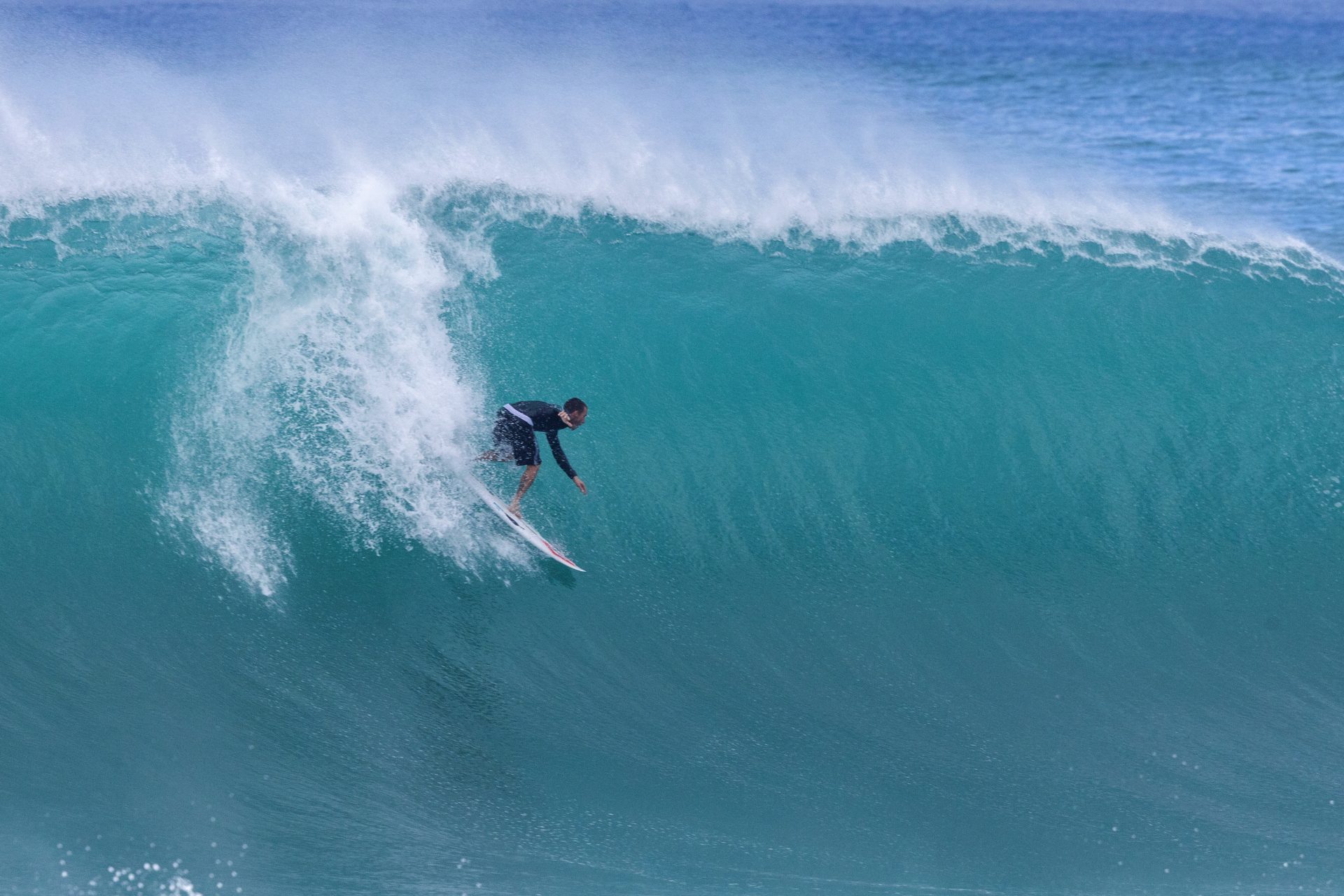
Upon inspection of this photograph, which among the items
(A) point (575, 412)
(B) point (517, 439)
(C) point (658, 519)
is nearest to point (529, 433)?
(B) point (517, 439)

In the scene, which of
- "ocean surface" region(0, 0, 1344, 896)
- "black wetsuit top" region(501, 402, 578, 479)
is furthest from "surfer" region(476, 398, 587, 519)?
"ocean surface" region(0, 0, 1344, 896)

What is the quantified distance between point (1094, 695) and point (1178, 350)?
4539mm

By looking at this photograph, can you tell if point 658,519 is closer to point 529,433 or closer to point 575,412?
point 529,433

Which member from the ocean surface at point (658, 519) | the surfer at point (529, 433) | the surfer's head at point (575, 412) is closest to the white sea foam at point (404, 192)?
the ocean surface at point (658, 519)

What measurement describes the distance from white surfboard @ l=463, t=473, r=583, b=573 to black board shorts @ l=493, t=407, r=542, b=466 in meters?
0.49

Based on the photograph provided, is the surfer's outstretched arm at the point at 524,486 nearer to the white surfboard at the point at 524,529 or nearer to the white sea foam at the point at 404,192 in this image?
the white surfboard at the point at 524,529

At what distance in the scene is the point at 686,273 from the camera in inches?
448

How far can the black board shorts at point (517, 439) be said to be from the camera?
816cm

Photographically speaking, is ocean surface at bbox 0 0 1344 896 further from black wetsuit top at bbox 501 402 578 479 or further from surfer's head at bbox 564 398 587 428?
surfer's head at bbox 564 398 587 428

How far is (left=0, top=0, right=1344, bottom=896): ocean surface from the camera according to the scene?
7230 mm

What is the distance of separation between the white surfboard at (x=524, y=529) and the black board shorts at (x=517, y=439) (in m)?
0.49

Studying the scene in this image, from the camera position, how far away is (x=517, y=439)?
8.20 m

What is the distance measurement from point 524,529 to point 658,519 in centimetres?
116

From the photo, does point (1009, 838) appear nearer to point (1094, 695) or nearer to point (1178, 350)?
point (1094, 695)
